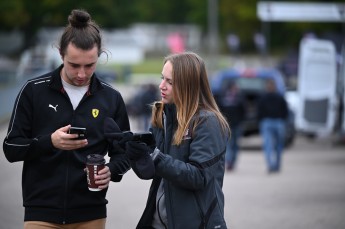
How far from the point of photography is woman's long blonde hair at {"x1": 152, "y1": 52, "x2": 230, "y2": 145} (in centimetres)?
465

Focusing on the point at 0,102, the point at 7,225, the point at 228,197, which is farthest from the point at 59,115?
the point at 0,102

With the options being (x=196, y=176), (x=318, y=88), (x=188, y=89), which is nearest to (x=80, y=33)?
(x=188, y=89)

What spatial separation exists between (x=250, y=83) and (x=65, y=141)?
2035 cm

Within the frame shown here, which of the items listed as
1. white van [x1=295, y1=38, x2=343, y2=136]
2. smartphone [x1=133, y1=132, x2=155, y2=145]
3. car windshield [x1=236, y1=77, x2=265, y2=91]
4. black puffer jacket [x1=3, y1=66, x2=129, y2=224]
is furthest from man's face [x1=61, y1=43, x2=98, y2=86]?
car windshield [x1=236, y1=77, x2=265, y2=91]

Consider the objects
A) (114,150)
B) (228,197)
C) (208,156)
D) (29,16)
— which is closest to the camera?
(208,156)

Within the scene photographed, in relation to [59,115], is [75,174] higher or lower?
lower

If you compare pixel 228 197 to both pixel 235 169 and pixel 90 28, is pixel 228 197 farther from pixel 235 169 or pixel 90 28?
pixel 90 28

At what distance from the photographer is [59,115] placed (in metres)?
4.78

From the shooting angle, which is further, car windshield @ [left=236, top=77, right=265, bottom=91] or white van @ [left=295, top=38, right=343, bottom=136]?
car windshield @ [left=236, top=77, right=265, bottom=91]

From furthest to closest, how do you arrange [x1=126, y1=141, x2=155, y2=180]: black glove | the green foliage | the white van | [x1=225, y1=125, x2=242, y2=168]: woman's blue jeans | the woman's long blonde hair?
the green foliage < the white van < [x1=225, y1=125, x2=242, y2=168]: woman's blue jeans < the woman's long blonde hair < [x1=126, y1=141, x2=155, y2=180]: black glove

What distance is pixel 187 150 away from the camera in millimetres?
4676

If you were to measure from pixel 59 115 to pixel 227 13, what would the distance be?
83.8 meters

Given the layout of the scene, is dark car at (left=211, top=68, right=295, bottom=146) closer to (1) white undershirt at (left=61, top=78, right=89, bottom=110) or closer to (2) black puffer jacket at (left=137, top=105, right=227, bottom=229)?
(1) white undershirt at (left=61, top=78, right=89, bottom=110)

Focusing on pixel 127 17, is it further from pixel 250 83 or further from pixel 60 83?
pixel 60 83
